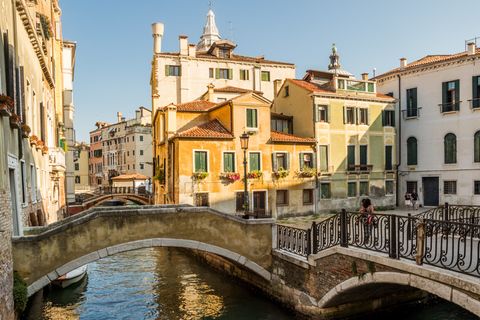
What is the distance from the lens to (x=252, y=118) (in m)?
22.9

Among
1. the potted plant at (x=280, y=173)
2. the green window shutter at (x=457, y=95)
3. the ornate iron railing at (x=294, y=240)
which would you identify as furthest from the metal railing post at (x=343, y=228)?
the green window shutter at (x=457, y=95)

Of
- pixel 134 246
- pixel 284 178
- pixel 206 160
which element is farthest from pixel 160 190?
pixel 134 246

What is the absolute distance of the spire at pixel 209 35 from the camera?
163 ft

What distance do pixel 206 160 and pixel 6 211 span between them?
14.2 metres

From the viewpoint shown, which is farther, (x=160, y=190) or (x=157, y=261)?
(x=160, y=190)

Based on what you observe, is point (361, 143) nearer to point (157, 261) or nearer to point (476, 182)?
point (476, 182)

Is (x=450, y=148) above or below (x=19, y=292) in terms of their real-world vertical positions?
above

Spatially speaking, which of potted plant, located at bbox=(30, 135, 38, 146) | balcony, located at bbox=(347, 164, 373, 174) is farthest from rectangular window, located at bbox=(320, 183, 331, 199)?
potted plant, located at bbox=(30, 135, 38, 146)

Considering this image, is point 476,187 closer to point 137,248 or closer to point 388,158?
point 388,158

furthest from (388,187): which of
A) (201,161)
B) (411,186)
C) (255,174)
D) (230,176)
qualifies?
(201,161)

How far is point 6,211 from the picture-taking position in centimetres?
809

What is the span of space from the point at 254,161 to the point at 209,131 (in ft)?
10.7

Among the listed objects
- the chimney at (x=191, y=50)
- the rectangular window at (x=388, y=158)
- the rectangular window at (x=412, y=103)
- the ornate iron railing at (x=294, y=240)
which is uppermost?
the chimney at (x=191, y=50)

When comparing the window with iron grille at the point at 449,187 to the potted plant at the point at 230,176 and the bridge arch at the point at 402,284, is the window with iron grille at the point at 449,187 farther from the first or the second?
the bridge arch at the point at 402,284
